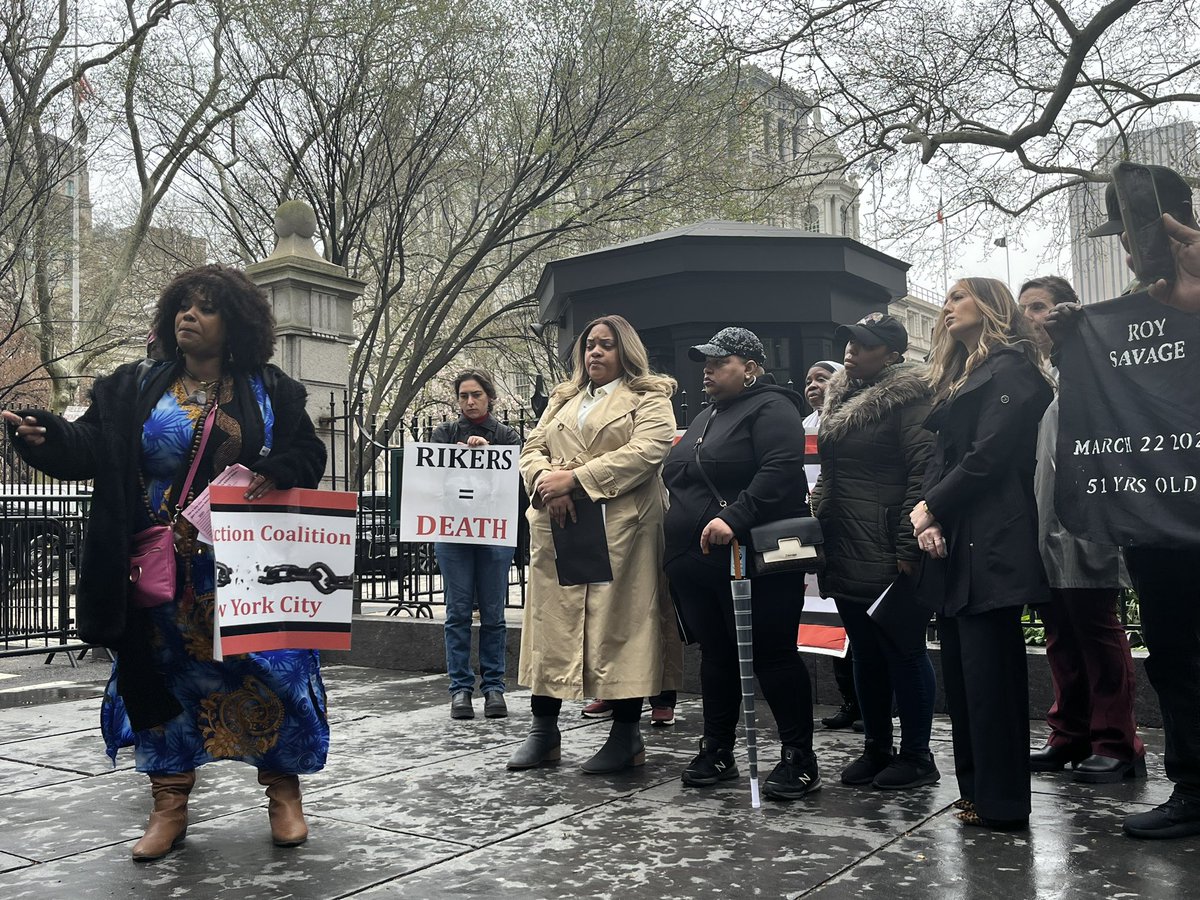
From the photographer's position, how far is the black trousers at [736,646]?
473 cm

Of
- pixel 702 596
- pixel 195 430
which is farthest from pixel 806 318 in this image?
pixel 195 430

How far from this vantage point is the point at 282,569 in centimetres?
417

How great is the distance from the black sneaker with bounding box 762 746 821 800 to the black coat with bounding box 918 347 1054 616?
0.89m

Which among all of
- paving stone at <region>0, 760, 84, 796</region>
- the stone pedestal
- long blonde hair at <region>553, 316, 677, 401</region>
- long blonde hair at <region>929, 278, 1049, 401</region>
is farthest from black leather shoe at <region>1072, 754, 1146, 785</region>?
the stone pedestal

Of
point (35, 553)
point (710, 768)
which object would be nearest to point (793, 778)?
point (710, 768)

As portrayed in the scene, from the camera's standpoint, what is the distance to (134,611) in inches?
157

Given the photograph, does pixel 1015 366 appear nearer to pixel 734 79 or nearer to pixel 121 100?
pixel 734 79

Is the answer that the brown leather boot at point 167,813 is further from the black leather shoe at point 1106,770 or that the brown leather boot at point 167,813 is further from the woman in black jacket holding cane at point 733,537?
the black leather shoe at point 1106,770

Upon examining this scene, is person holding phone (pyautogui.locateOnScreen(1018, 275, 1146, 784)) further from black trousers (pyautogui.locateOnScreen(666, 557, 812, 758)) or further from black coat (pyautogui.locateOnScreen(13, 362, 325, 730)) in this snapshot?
black coat (pyautogui.locateOnScreen(13, 362, 325, 730))

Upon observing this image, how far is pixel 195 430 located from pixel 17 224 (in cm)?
1589

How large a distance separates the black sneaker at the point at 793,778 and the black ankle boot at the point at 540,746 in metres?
1.11

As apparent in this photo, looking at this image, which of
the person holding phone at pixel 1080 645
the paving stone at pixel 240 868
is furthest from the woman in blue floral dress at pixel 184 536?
the person holding phone at pixel 1080 645

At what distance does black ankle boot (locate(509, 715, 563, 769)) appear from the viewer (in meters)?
5.26

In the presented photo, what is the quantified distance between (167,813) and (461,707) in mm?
2690
